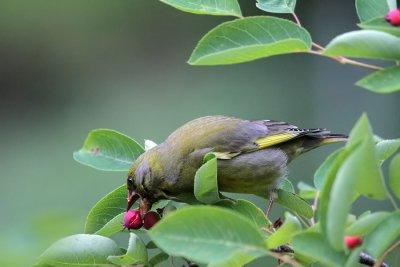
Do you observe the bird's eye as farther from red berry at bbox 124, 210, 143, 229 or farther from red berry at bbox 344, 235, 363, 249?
red berry at bbox 344, 235, 363, 249

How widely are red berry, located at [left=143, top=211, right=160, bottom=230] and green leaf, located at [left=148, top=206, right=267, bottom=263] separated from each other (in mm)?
837

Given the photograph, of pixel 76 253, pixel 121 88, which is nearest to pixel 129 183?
pixel 76 253

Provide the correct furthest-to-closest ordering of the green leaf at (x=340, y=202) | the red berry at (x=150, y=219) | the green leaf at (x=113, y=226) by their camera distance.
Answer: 1. the red berry at (x=150, y=219)
2. the green leaf at (x=113, y=226)
3. the green leaf at (x=340, y=202)

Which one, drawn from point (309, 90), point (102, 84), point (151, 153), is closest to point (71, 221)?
point (151, 153)

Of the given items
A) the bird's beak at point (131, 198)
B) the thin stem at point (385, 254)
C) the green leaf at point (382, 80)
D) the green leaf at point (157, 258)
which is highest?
the green leaf at point (382, 80)

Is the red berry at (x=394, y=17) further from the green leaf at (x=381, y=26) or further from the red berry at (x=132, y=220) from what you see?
the red berry at (x=132, y=220)

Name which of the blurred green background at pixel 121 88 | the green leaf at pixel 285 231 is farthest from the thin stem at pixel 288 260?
the blurred green background at pixel 121 88

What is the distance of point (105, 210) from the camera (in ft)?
8.31

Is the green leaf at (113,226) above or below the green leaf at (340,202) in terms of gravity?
below

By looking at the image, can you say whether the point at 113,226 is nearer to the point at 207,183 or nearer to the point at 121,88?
the point at 207,183

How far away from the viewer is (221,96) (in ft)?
28.6

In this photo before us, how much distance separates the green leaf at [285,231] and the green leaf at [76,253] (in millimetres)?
502

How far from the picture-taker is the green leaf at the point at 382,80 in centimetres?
187

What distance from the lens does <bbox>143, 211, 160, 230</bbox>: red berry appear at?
101 inches
